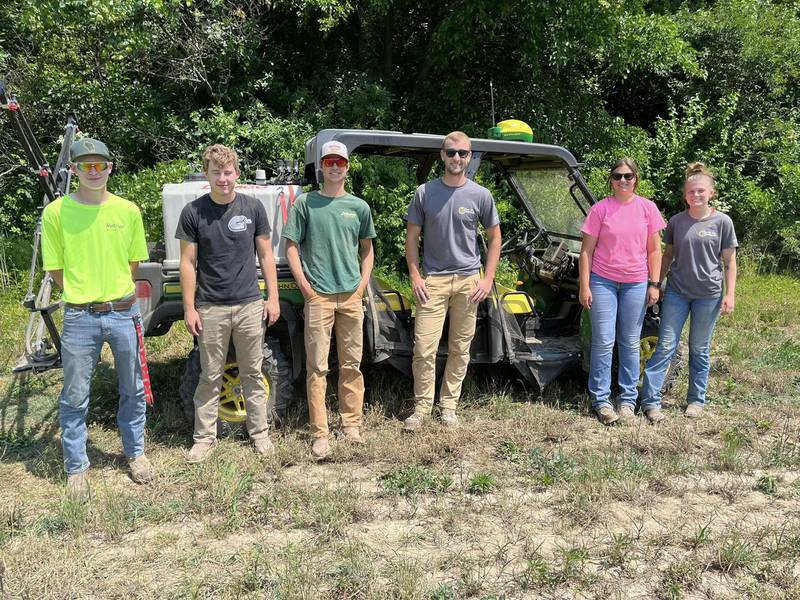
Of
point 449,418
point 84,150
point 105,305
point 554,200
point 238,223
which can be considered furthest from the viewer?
point 554,200

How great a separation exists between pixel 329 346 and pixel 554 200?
2.30m

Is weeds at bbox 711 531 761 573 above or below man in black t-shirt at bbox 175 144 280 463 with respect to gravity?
below

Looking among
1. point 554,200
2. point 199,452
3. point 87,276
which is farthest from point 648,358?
point 87,276

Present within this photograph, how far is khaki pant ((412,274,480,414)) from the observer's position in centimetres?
426

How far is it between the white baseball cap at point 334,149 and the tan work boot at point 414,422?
5.61 ft

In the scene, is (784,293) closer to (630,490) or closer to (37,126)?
(630,490)

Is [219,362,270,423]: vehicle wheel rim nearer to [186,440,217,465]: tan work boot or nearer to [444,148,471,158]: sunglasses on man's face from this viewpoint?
[186,440,217,465]: tan work boot

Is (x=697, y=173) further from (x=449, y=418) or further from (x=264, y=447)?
(x=264, y=447)

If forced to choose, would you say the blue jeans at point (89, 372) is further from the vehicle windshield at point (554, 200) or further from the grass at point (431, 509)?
the vehicle windshield at point (554, 200)

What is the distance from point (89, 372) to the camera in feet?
11.8

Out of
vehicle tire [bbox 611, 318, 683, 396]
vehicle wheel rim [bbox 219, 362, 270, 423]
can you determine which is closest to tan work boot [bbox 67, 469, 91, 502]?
vehicle wheel rim [bbox 219, 362, 270, 423]

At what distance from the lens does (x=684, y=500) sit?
3.51m

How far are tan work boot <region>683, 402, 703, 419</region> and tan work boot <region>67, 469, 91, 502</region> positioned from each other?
385 centimetres

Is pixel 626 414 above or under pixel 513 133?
under
